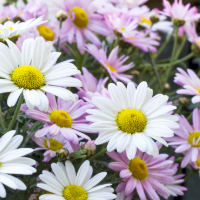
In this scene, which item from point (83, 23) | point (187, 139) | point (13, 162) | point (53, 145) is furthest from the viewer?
point (83, 23)

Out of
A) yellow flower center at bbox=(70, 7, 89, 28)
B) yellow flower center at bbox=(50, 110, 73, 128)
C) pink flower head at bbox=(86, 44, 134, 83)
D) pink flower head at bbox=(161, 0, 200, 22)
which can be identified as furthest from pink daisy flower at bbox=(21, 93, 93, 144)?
pink flower head at bbox=(161, 0, 200, 22)

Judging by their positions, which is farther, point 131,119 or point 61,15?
point 61,15

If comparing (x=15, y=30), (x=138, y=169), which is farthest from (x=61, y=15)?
(x=138, y=169)

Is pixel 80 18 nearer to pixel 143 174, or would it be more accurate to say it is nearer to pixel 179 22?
pixel 179 22

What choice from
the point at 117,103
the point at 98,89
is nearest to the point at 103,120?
the point at 117,103

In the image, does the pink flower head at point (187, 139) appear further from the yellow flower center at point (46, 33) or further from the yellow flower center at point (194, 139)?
the yellow flower center at point (46, 33)

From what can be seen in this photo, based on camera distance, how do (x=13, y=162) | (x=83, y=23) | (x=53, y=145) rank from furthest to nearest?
(x=83, y=23), (x=53, y=145), (x=13, y=162)

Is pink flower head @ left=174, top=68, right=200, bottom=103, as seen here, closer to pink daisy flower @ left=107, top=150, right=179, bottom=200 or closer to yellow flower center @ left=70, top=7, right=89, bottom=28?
pink daisy flower @ left=107, top=150, right=179, bottom=200
